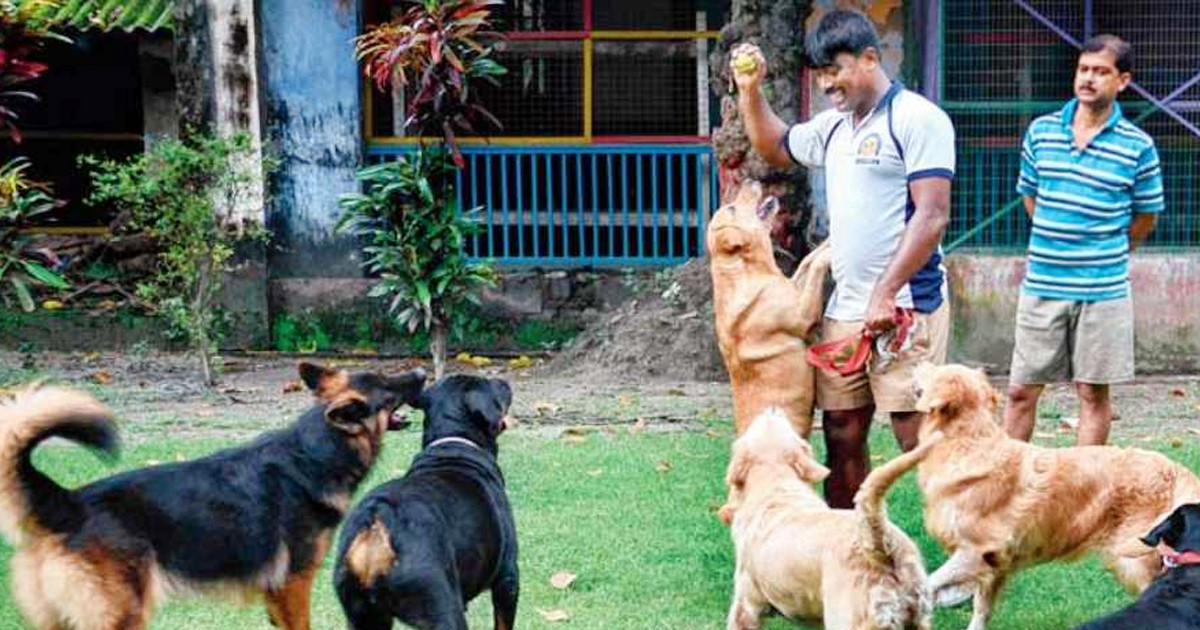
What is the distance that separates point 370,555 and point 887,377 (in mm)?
2080

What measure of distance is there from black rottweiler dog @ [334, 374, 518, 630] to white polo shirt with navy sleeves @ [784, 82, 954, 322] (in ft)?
4.37

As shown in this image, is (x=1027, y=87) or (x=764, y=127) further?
(x=1027, y=87)

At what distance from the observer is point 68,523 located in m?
5.84

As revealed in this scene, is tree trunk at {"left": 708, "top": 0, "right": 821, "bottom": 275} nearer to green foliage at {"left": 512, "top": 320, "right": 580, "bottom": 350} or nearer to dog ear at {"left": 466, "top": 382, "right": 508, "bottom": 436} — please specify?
green foliage at {"left": 512, "top": 320, "right": 580, "bottom": 350}

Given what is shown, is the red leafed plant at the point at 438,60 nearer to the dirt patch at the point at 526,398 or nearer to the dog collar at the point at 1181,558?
the dirt patch at the point at 526,398

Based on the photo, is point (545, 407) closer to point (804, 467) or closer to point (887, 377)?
point (887, 377)

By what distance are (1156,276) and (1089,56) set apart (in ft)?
19.1

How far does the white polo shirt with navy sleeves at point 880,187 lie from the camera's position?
6.70 meters

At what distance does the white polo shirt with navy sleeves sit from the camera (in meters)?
6.70

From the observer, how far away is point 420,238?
493 inches

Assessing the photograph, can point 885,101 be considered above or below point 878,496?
above

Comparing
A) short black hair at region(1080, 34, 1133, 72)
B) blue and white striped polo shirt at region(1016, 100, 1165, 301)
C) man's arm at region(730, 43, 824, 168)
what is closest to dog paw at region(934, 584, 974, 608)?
man's arm at region(730, 43, 824, 168)

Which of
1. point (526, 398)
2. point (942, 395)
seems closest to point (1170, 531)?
point (942, 395)

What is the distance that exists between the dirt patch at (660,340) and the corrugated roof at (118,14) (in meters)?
3.88
